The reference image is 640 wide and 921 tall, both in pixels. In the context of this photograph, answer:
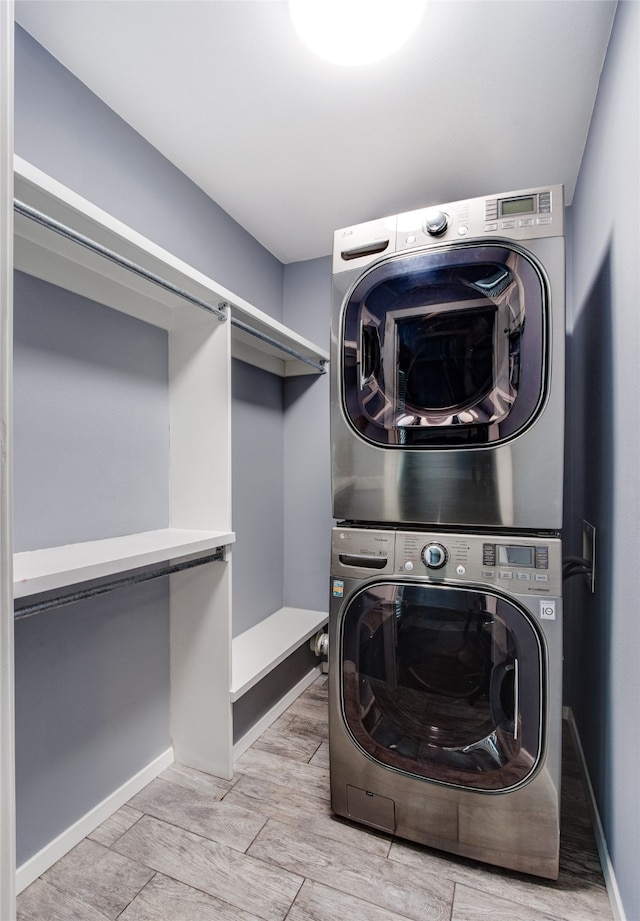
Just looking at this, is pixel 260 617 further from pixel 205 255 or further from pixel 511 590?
pixel 205 255

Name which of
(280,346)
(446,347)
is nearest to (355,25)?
(446,347)

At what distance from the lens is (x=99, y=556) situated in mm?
1282

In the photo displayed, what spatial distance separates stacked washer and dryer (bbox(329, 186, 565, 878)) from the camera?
1.27 metres

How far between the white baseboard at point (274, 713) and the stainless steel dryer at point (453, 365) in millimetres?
1149

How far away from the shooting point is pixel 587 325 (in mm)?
1782

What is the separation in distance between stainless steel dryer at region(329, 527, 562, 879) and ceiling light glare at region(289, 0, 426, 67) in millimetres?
1402

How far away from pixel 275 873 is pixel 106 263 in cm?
187

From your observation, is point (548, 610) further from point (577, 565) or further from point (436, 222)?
point (436, 222)

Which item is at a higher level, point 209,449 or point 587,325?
point 587,325

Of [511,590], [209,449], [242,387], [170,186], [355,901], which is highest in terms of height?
[170,186]

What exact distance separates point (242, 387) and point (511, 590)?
160 cm

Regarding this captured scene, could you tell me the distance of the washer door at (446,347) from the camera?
1297mm

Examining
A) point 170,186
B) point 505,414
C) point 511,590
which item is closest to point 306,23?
point 170,186

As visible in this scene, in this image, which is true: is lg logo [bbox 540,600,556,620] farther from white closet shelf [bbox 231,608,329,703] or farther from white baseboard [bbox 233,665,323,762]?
white baseboard [bbox 233,665,323,762]
